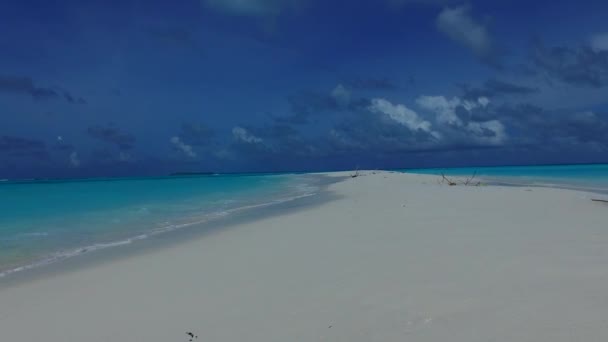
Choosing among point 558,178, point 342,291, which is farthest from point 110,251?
point 558,178

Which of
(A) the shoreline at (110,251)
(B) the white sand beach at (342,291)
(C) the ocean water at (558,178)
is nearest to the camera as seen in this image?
(B) the white sand beach at (342,291)

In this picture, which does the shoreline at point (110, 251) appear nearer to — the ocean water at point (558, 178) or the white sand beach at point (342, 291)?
the white sand beach at point (342, 291)

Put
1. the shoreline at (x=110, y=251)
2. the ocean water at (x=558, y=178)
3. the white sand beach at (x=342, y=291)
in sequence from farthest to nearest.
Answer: the ocean water at (x=558, y=178)
the shoreline at (x=110, y=251)
the white sand beach at (x=342, y=291)

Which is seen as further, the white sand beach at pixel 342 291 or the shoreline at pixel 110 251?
the shoreline at pixel 110 251

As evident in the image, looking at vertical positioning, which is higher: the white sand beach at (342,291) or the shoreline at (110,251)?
the white sand beach at (342,291)

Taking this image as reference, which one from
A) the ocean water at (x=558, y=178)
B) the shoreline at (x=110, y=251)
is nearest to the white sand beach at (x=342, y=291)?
the shoreline at (x=110, y=251)

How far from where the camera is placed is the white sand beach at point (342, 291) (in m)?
3.78

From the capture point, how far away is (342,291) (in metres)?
4.97

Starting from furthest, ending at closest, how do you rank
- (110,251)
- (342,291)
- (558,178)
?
(558,178) < (110,251) < (342,291)

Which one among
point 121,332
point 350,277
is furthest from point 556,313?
point 121,332

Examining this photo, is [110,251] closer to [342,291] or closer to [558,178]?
[342,291]

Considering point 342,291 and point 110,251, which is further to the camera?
point 110,251

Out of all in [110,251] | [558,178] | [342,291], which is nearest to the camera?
[342,291]

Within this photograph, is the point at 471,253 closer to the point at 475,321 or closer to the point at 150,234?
the point at 475,321
